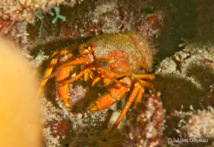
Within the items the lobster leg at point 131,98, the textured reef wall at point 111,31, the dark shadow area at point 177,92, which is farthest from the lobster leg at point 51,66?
the dark shadow area at point 177,92

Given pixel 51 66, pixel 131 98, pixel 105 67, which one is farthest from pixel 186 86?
pixel 51 66

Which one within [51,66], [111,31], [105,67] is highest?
[111,31]

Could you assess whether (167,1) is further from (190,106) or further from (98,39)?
(190,106)

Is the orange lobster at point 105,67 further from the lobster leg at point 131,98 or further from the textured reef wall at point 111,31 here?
the textured reef wall at point 111,31

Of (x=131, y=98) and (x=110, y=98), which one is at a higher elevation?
(x=110, y=98)

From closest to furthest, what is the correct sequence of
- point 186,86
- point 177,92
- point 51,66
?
point 177,92
point 186,86
point 51,66

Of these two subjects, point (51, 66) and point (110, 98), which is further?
point (51, 66)

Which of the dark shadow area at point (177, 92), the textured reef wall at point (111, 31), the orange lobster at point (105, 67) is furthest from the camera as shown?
the textured reef wall at point (111, 31)

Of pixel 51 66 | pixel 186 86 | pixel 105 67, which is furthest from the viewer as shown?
pixel 51 66

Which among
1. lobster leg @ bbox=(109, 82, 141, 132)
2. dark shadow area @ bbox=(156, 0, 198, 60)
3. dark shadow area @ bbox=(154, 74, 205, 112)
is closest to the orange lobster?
lobster leg @ bbox=(109, 82, 141, 132)

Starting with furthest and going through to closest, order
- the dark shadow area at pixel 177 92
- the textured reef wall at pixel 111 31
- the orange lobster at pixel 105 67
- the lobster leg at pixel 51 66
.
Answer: the lobster leg at pixel 51 66 → the textured reef wall at pixel 111 31 → the orange lobster at pixel 105 67 → the dark shadow area at pixel 177 92

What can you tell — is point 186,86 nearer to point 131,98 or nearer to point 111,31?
point 131,98

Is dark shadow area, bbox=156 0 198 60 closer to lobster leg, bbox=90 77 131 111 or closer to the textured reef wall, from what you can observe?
the textured reef wall
